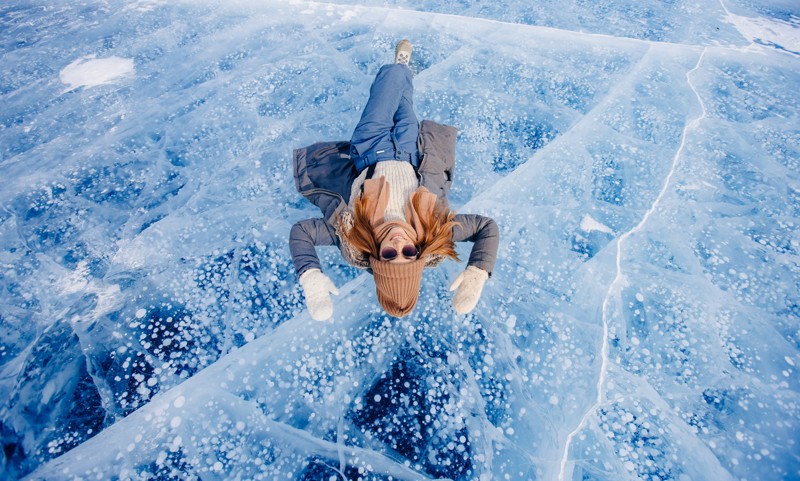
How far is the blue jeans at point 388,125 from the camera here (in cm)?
172

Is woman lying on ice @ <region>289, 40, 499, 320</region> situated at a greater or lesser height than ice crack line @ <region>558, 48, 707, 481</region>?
greater

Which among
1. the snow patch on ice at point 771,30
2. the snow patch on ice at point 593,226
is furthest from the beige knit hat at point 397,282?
the snow patch on ice at point 771,30

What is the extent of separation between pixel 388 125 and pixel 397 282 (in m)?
0.96

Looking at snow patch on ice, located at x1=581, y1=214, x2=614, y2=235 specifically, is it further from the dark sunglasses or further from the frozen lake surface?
the dark sunglasses

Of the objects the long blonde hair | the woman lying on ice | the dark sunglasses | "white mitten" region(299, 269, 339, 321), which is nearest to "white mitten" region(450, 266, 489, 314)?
the woman lying on ice

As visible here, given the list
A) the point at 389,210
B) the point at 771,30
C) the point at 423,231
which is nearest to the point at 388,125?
the point at 389,210

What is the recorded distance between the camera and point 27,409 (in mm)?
1416

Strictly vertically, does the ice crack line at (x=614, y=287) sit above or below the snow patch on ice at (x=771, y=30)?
below

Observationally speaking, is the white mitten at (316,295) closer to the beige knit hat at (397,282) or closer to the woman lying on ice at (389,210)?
the woman lying on ice at (389,210)

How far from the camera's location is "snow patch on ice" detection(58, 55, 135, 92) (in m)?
2.57

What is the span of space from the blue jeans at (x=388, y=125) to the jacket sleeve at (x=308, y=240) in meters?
0.35

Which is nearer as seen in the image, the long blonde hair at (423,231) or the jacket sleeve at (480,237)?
the long blonde hair at (423,231)

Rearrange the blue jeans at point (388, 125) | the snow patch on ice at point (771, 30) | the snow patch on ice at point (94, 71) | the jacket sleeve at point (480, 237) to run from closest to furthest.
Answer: the jacket sleeve at point (480, 237) < the blue jeans at point (388, 125) < the snow patch on ice at point (94, 71) < the snow patch on ice at point (771, 30)

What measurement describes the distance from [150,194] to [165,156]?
11.0 inches
